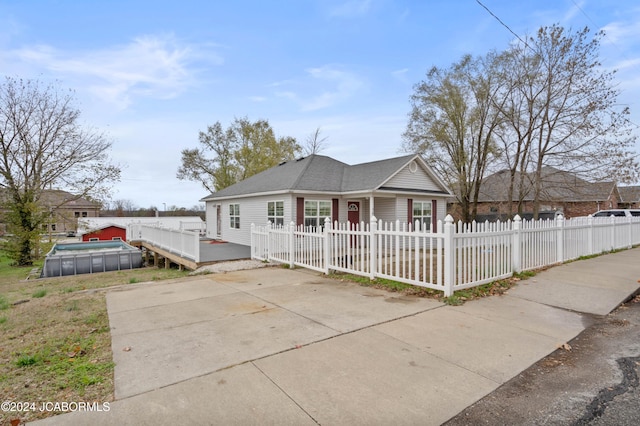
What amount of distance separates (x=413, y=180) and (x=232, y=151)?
26.2 metres

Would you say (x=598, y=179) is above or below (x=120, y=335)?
above

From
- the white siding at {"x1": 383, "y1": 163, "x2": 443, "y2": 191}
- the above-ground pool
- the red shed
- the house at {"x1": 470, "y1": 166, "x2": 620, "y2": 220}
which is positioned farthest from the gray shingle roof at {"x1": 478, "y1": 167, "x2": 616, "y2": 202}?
the red shed

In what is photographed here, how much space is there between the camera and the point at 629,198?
39.4 m

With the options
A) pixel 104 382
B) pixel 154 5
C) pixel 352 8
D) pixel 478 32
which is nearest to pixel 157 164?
pixel 154 5

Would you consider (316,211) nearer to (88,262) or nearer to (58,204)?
(88,262)

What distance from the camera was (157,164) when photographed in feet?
118

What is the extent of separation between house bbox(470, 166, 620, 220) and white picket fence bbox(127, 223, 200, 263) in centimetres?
1739

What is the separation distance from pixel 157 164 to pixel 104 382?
37.2 meters

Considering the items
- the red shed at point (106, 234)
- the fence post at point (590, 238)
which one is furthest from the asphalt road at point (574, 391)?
the red shed at point (106, 234)

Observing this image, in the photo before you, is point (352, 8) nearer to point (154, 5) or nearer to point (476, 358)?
point (154, 5)

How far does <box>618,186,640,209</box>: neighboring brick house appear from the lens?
126 feet

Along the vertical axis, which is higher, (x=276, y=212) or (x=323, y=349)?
(x=276, y=212)

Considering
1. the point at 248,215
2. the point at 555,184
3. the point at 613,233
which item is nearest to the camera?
the point at 613,233

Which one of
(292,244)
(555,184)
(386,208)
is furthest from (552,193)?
(292,244)
